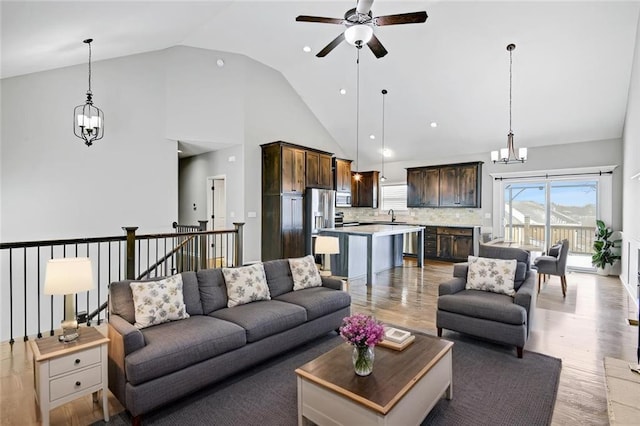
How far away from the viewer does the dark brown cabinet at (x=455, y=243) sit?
782cm

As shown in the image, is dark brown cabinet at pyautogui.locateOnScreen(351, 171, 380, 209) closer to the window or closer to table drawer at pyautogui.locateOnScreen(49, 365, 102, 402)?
the window

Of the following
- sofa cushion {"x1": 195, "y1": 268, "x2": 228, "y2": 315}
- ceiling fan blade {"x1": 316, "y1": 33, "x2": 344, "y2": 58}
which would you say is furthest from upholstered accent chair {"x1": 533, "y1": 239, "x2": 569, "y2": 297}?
sofa cushion {"x1": 195, "y1": 268, "x2": 228, "y2": 315}

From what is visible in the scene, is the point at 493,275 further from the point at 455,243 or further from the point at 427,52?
the point at 455,243

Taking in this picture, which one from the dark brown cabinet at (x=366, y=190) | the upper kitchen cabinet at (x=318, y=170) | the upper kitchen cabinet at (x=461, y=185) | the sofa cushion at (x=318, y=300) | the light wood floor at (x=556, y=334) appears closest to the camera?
the light wood floor at (x=556, y=334)

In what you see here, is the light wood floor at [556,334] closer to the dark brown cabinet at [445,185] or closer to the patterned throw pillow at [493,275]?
the patterned throw pillow at [493,275]

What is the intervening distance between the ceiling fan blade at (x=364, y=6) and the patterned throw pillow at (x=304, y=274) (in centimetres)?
261

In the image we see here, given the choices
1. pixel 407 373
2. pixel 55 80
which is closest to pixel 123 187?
pixel 55 80

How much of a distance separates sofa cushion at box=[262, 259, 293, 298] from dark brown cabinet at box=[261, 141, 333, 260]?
3.17 meters

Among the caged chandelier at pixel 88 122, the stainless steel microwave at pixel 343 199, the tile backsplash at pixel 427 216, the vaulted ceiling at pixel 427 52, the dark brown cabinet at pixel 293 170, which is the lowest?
the tile backsplash at pixel 427 216

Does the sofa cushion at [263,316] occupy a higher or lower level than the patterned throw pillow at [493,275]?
lower

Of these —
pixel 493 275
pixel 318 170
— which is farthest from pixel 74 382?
pixel 318 170

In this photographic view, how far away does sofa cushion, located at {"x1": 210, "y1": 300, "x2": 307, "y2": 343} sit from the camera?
8.84 ft

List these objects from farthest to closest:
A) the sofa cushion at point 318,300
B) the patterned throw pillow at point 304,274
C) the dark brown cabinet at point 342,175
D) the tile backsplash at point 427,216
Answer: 1. the dark brown cabinet at point 342,175
2. the tile backsplash at point 427,216
3. the patterned throw pillow at point 304,274
4. the sofa cushion at point 318,300

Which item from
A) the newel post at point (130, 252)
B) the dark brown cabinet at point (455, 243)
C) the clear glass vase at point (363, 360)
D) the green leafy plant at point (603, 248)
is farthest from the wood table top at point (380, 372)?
the dark brown cabinet at point (455, 243)
